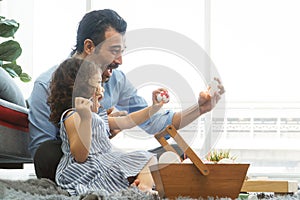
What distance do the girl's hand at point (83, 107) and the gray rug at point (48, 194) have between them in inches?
8.2

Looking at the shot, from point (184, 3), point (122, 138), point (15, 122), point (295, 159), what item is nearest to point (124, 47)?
point (122, 138)

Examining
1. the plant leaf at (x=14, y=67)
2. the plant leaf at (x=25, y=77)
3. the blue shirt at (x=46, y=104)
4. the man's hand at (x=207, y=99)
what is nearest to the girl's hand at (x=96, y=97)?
the blue shirt at (x=46, y=104)

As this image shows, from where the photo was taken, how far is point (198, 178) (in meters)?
1.38

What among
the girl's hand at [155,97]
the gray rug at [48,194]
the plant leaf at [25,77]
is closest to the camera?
the gray rug at [48,194]

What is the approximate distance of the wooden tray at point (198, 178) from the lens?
1.38m

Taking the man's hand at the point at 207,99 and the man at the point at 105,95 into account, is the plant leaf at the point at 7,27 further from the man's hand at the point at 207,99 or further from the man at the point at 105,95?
the man's hand at the point at 207,99

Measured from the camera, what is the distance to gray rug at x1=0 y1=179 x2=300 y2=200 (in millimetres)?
1337

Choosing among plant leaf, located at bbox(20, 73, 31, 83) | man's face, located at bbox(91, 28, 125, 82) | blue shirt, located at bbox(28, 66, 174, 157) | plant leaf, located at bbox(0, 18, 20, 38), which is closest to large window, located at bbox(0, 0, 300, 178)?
plant leaf, located at bbox(20, 73, 31, 83)

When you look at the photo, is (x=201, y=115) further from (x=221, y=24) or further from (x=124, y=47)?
(x=221, y=24)

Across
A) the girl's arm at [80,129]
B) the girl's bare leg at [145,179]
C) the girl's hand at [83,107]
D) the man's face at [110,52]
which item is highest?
the man's face at [110,52]

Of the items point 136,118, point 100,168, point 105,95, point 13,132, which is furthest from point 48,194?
point 13,132

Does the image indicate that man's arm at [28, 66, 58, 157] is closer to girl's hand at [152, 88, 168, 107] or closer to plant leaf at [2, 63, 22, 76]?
girl's hand at [152, 88, 168, 107]

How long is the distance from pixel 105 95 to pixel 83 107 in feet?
1.29

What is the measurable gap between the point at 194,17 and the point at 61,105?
2.77 m
